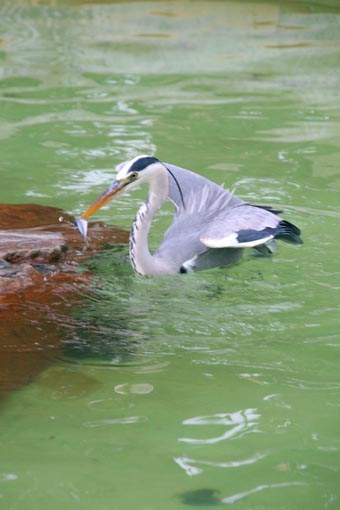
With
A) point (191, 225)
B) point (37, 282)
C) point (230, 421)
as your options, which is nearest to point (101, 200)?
point (37, 282)

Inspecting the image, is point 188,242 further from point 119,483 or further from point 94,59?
point 94,59

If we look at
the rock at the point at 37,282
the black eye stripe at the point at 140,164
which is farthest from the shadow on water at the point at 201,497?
the black eye stripe at the point at 140,164

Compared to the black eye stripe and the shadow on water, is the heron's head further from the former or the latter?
the shadow on water

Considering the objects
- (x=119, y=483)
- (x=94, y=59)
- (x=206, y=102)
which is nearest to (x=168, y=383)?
(x=119, y=483)

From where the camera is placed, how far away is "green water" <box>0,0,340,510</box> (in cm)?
297

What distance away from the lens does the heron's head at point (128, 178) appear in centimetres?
453

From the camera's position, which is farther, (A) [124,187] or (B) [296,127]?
(B) [296,127]

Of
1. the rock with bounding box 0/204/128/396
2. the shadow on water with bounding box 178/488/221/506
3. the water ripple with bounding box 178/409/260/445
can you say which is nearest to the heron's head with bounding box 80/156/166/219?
the rock with bounding box 0/204/128/396

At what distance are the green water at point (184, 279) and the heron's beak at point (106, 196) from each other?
34 cm

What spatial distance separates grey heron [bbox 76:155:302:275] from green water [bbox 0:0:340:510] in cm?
11

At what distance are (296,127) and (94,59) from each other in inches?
89.7

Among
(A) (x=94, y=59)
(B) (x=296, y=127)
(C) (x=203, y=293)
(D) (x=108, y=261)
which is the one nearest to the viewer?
(C) (x=203, y=293)

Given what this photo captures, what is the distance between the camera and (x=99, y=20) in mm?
9281

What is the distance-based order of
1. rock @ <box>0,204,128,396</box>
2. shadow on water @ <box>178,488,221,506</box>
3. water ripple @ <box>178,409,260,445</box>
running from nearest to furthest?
shadow on water @ <box>178,488,221,506</box> < water ripple @ <box>178,409,260,445</box> < rock @ <box>0,204,128,396</box>
